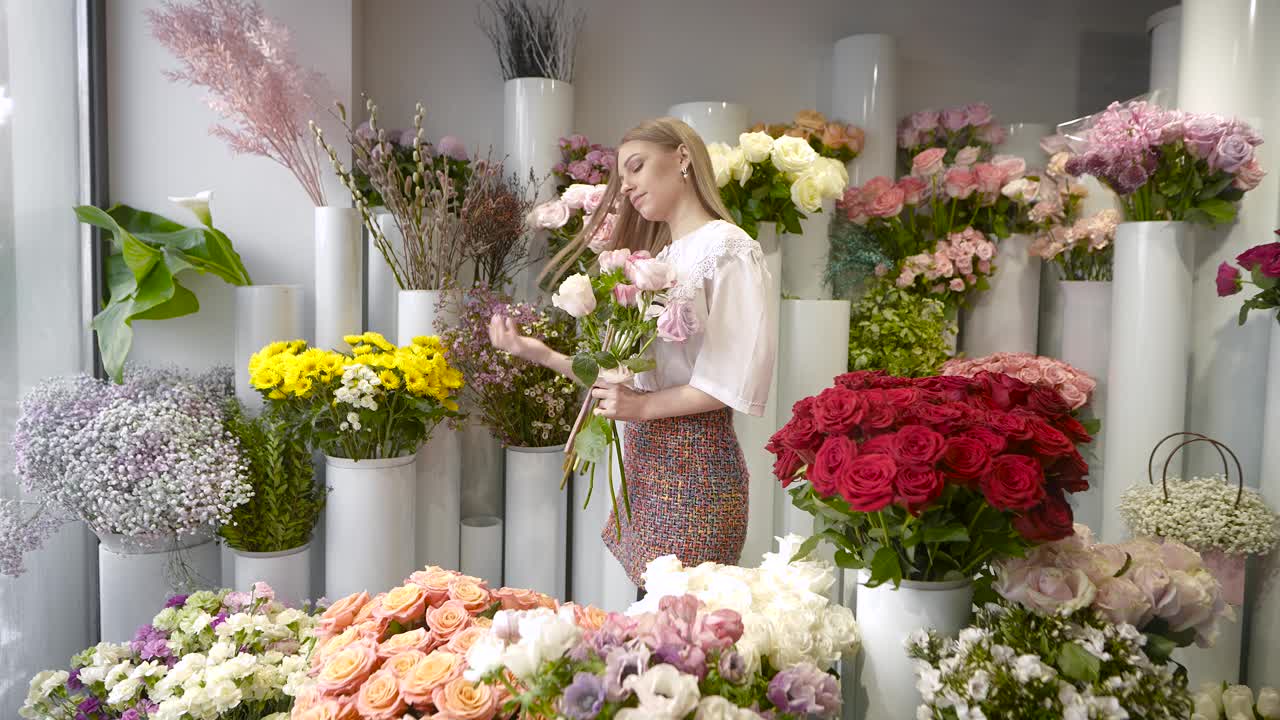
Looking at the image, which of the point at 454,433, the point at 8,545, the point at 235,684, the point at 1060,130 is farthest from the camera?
the point at 1060,130

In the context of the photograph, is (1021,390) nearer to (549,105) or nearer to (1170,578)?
(1170,578)

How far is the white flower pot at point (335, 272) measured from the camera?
111 inches

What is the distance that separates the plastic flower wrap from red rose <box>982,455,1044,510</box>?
1.15m

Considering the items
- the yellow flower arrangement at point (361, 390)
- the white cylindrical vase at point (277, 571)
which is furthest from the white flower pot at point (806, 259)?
the white cylindrical vase at point (277, 571)

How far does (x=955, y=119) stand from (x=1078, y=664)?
2.99 metres

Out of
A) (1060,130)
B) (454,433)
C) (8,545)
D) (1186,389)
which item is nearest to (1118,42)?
(1060,130)

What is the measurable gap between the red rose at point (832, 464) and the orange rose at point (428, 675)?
468 millimetres

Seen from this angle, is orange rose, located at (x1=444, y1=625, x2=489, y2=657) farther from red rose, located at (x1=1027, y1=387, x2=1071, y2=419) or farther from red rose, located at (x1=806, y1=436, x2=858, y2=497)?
red rose, located at (x1=1027, y1=387, x2=1071, y2=419)

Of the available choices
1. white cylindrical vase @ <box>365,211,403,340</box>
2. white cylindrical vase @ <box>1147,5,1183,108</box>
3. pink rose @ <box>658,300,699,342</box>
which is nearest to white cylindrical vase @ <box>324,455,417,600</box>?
white cylindrical vase @ <box>365,211,403,340</box>

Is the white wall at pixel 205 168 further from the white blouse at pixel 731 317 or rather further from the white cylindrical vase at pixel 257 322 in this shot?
the white blouse at pixel 731 317

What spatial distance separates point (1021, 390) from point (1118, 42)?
141 inches

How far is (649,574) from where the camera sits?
1232 mm

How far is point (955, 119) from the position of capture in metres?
3.54

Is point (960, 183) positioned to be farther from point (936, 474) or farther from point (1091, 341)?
point (936, 474)
